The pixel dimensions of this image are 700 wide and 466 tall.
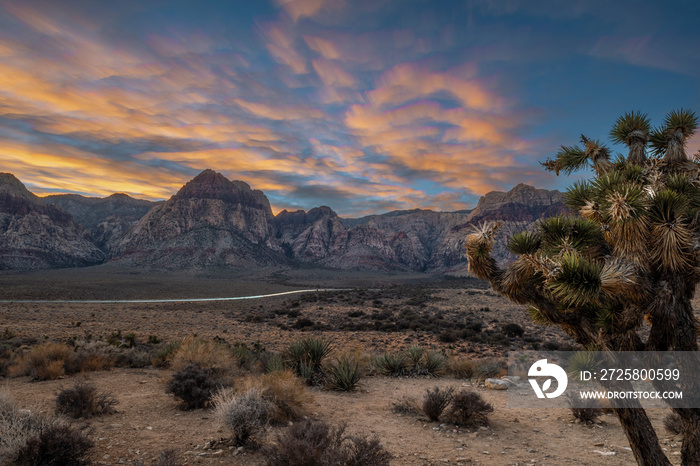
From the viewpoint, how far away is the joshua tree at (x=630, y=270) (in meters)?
4.27

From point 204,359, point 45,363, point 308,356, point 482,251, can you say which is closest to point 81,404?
point 204,359

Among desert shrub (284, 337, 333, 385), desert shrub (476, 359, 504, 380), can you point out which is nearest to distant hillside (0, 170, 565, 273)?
desert shrub (476, 359, 504, 380)

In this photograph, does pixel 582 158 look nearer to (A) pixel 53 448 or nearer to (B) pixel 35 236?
(A) pixel 53 448

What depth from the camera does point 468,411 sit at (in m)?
7.45

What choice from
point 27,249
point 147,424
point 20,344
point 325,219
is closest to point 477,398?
point 147,424

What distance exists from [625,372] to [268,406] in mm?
5654

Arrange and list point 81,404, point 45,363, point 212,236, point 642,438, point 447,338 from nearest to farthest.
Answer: point 642,438, point 81,404, point 45,363, point 447,338, point 212,236

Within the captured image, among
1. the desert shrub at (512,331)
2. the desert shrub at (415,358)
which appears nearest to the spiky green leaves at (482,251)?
the desert shrub at (415,358)

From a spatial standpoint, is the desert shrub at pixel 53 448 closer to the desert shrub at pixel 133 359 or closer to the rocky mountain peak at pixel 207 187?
the desert shrub at pixel 133 359

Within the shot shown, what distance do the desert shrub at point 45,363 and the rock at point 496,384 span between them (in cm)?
1305

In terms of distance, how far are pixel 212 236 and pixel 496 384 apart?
137 meters

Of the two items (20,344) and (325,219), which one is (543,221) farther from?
(325,219)

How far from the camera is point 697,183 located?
5.04m

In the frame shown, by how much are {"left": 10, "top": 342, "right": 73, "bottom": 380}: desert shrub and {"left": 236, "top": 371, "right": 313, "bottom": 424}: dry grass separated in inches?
246
